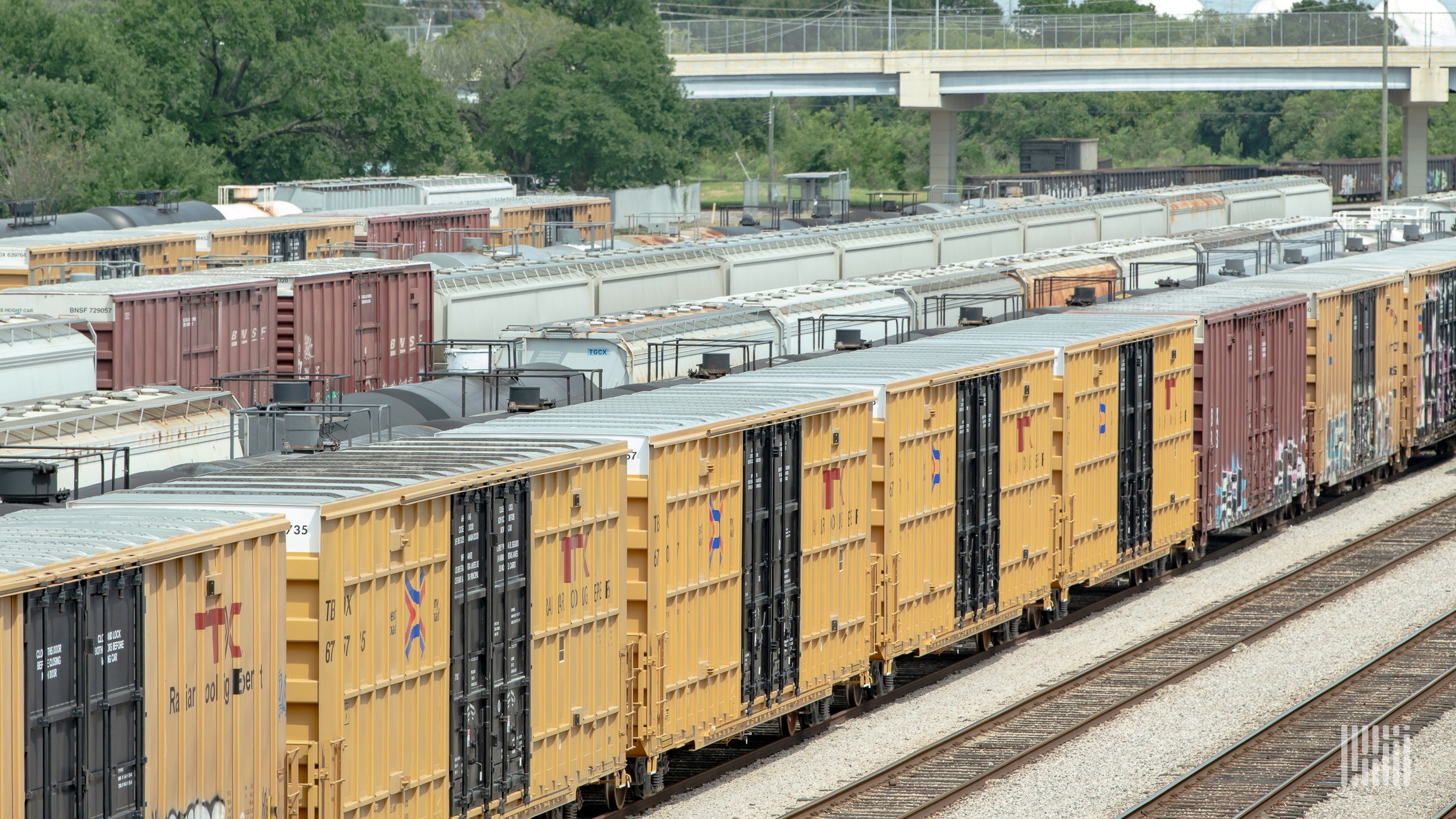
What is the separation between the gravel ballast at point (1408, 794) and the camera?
17531mm

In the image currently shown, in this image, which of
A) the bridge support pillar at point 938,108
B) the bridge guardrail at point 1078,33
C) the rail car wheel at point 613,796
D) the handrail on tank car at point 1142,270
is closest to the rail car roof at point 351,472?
the rail car wheel at point 613,796

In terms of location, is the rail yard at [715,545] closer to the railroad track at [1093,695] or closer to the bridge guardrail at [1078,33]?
the railroad track at [1093,695]

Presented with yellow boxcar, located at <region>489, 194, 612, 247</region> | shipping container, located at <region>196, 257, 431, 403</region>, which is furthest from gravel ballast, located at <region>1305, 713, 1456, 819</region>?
yellow boxcar, located at <region>489, 194, 612, 247</region>

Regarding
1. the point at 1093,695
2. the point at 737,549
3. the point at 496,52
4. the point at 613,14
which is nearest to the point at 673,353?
the point at 1093,695

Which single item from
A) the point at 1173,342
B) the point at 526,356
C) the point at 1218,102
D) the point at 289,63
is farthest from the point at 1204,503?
the point at 1218,102

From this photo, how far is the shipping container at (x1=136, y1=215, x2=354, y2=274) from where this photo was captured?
1815 inches

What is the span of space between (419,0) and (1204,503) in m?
166

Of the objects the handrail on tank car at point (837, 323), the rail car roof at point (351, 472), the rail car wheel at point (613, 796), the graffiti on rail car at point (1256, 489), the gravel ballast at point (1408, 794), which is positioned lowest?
the gravel ballast at point (1408, 794)

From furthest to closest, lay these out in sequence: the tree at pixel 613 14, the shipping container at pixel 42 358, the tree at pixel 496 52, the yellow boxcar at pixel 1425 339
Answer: the tree at pixel 613 14, the tree at pixel 496 52, the yellow boxcar at pixel 1425 339, the shipping container at pixel 42 358

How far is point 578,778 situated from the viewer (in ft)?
50.9

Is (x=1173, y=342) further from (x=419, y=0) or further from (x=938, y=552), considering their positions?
(x=419, y=0)

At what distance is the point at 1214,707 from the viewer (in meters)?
21.8

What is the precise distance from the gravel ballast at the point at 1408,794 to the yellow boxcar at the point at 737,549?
492cm

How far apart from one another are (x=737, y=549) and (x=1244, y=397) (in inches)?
607
